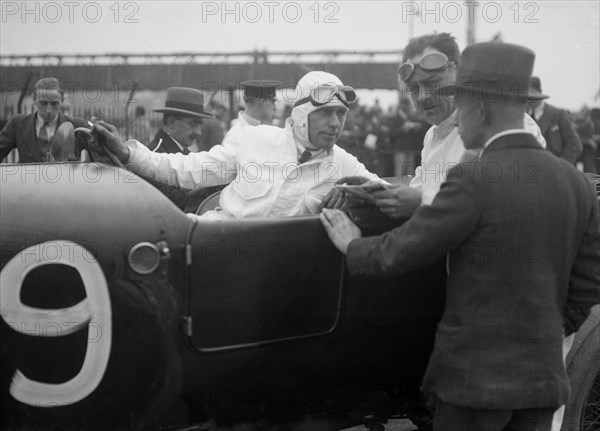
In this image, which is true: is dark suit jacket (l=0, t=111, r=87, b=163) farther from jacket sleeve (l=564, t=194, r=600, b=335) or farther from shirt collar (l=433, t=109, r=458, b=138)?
jacket sleeve (l=564, t=194, r=600, b=335)

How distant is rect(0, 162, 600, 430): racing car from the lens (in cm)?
235

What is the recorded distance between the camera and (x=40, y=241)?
7.70 feet

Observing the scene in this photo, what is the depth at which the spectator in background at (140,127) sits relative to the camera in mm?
10845

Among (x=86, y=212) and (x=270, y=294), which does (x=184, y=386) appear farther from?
(x=86, y=212)

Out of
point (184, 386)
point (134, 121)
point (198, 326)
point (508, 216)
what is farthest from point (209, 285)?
point (134, 121)

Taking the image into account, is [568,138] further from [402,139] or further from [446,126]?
[402,139]

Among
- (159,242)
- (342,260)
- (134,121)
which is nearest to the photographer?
(159,242)

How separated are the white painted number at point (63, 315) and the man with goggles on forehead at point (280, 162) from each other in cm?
112

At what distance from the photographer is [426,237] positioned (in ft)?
7.54

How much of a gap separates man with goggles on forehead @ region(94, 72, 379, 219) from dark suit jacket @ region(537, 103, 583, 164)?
434 centimetres

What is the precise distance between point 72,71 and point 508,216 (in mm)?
10258

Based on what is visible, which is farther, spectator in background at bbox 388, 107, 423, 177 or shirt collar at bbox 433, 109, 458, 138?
spectator in background at bbox 388, 107, 423, 177

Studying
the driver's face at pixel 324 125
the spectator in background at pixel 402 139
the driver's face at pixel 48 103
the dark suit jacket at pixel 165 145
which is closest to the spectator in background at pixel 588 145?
the spectator in background at pixel 402 139

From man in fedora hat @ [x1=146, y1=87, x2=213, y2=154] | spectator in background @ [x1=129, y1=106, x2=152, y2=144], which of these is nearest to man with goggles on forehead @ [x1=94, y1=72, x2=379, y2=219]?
man in fedora hat @ [x1=146, y1=87, x2=213, y2=154]
